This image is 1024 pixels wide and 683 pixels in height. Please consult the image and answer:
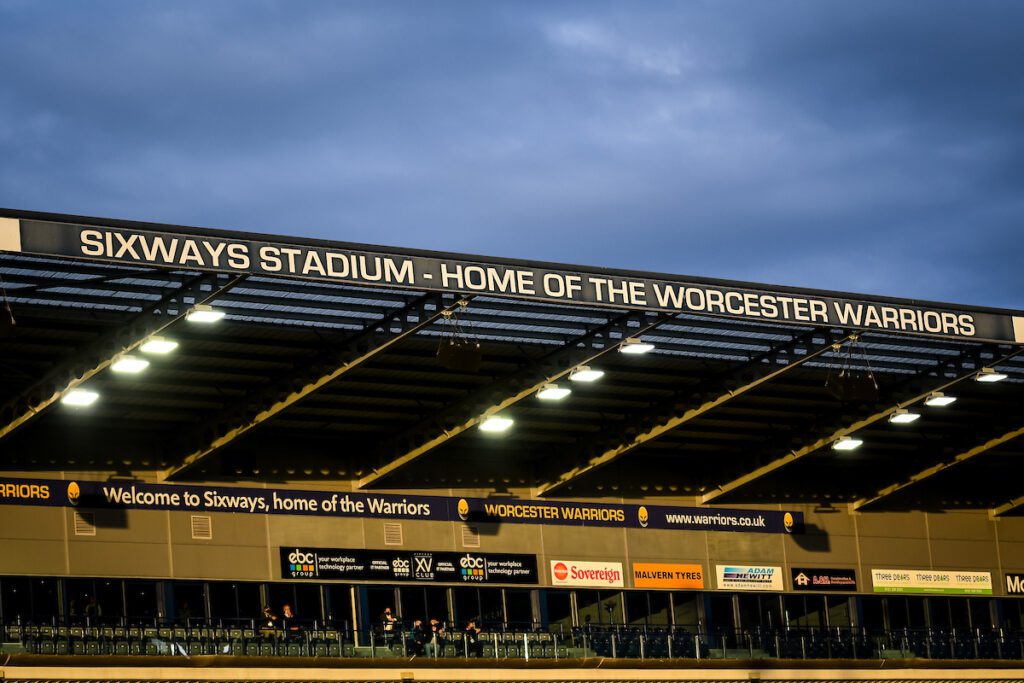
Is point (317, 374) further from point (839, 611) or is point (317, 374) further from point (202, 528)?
point (839, 611)

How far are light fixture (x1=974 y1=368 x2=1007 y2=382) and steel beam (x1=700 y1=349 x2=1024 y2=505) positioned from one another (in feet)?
0.71

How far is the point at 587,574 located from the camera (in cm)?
4906

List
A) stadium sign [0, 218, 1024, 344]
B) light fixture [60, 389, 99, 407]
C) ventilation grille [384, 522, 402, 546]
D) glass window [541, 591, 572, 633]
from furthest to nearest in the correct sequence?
glass window [541, 591, 572, 633] < ventilation grille [384, 522, 402, 546] < light fixture [60, 389, 99, 407] < stadium sign [0, 218, 1024, 344]

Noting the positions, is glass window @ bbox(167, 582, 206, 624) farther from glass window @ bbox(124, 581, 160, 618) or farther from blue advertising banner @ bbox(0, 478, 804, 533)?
blue advertising banner @ bbox(0, 478, 804, 533)

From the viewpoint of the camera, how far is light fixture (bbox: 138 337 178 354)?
117 ft

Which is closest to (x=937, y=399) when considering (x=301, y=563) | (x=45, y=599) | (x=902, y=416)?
(x=902, y=416)

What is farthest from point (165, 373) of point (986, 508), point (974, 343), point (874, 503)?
point (986, 508)

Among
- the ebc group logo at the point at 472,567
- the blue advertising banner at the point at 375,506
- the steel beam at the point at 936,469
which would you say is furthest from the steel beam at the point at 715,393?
the steel beam at the point at 936,469

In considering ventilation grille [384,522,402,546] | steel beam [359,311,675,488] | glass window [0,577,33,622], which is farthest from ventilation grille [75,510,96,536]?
ventilation grille [384,522,402,546]

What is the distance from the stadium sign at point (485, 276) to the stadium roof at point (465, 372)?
48 millimetres

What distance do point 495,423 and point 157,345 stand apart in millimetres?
10286

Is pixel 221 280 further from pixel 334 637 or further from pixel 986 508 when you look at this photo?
pixel 986 508

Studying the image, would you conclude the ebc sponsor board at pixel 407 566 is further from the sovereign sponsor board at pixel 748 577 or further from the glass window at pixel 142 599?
the sovereign sponsor board at pixel 748 577

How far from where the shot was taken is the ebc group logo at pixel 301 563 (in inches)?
1750
